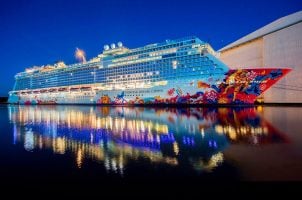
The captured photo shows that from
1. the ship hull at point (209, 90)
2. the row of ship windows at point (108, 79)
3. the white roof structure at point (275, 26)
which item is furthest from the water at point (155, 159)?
the white roof structure at point (275, 26)

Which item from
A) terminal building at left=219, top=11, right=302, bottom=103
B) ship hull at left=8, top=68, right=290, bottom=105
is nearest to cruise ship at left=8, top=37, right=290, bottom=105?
ship hull at left=8, top=68, right=290, bottom=105

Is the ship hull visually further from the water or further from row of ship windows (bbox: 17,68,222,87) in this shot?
the water

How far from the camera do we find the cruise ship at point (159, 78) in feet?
→ 86.1

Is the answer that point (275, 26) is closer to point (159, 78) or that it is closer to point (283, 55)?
point (283, 55)

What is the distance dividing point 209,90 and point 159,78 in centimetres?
756

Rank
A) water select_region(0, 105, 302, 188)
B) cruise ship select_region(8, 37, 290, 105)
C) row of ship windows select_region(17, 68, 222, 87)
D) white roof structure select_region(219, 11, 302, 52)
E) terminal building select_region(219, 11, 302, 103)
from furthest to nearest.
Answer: white roof structure select_region(219, 11, 302, 52) → terminal building select_region(219, 11, 302, 103) → row of ship windows select_region(17, 68, 222, 87) → cruise ship select_region(8, 37, 290, 105) → water select_region(0, 105, 302, 188)

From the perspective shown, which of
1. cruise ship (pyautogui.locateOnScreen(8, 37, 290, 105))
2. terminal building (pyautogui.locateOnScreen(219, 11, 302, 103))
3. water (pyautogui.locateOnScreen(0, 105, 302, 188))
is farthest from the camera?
terminal building (pyautogui.locateOnScreen(219, 11, 302, 103))

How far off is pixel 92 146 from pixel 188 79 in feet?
73.9

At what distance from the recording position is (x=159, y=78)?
32688mm

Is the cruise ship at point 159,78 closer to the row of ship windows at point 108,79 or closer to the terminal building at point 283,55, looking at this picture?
the row of ship windows at point 108,79

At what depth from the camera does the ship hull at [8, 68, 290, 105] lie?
2569 centimetres

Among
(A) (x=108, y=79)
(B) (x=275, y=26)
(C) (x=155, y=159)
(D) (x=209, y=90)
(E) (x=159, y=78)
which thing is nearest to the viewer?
(C) (x=155, y=159)

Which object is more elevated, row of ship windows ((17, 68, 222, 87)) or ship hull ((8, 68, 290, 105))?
row of ship windows ((17, 68, 222, 87))

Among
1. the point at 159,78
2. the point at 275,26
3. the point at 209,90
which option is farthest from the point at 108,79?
the point at 275,26
